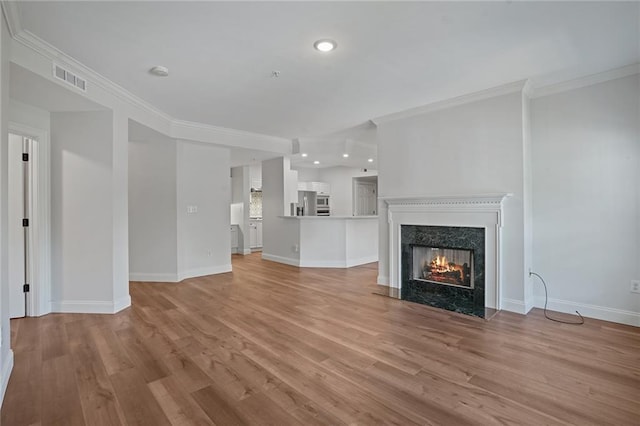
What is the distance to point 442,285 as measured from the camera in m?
4.10

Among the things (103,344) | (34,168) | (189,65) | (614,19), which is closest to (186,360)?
(103,344)

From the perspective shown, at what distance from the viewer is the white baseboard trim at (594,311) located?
318 cm

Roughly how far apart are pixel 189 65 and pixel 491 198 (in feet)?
11.5

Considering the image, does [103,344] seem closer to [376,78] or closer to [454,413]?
[454,413]

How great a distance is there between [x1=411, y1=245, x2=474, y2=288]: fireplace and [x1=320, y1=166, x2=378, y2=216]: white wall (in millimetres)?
5852

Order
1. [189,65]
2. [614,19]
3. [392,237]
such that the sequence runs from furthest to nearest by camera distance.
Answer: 1. [392,237]
2. [189,65]
3. [614,19]

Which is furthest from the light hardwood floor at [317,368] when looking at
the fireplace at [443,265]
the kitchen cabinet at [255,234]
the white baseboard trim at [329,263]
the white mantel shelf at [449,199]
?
the kitchen cabinet at [255,234]

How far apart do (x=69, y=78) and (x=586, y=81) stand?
5213mm

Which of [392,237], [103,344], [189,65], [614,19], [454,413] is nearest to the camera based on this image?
[454,413]

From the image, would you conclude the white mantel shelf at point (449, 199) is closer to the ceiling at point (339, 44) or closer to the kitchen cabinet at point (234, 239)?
the ceiling at point (339, 44)

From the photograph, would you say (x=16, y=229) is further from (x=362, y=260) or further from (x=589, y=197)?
(x=589, y=197)

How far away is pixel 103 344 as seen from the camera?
110 inches

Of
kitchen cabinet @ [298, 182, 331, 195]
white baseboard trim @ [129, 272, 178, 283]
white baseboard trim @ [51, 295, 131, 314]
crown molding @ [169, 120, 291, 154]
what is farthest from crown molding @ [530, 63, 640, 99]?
kitchen cabinet @ [298, 182, 331, 195]

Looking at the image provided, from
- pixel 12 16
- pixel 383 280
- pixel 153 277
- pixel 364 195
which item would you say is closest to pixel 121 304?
pixel 153 277
